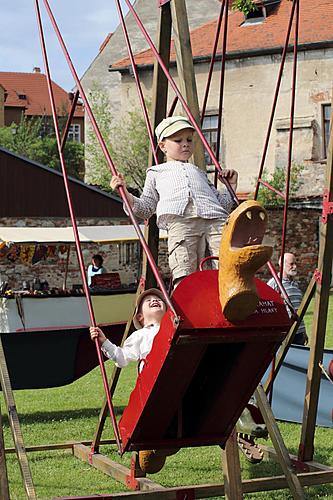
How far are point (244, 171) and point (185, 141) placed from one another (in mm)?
25858

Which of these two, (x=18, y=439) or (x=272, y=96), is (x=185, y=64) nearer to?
(x=18, y=439)

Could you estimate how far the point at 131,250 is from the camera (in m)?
26.6

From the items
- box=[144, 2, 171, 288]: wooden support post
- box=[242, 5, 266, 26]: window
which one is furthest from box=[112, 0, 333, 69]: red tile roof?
box=[144, 2, 171, 288]: wooden support post

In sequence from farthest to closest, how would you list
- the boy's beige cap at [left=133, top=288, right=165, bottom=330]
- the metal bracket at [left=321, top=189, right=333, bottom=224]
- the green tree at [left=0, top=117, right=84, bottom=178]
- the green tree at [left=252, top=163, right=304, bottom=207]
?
the green tree at [left=0, top=117, right=84, bottom=178] → the green tree at [left=252, top=163, right=304, bottom=207] → the metal bracket at [left=321, top=189, right=333, bottom=224] → the boy's beige cap at [left=133, top=288, right=165, bottom=330]

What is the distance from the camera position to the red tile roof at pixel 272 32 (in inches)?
1203

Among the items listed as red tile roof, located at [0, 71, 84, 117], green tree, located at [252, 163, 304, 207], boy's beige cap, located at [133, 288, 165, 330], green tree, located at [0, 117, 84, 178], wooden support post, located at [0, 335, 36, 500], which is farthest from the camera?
red tile roof, located at [0, 71, 84, 117]

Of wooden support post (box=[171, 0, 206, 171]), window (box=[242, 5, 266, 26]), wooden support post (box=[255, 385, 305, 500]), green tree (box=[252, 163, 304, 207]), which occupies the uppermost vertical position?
window (box=[242, 5, 266, 26])

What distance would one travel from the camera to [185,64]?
5996 mm

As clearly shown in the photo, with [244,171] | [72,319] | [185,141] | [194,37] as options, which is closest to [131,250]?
[244,171]

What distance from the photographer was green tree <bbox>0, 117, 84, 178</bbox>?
189 ft

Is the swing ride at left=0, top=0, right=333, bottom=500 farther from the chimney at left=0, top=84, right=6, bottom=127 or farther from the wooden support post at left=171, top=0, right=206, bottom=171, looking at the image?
the chimney at left=0, top=84, right=6, bottom=127

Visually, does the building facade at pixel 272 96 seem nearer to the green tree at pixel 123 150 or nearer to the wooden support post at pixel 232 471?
the green tree at pixel 123 150

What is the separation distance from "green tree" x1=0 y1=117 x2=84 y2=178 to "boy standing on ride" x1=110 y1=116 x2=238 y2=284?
50855 millimetres

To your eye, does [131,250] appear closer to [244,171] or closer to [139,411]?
[244,171]
